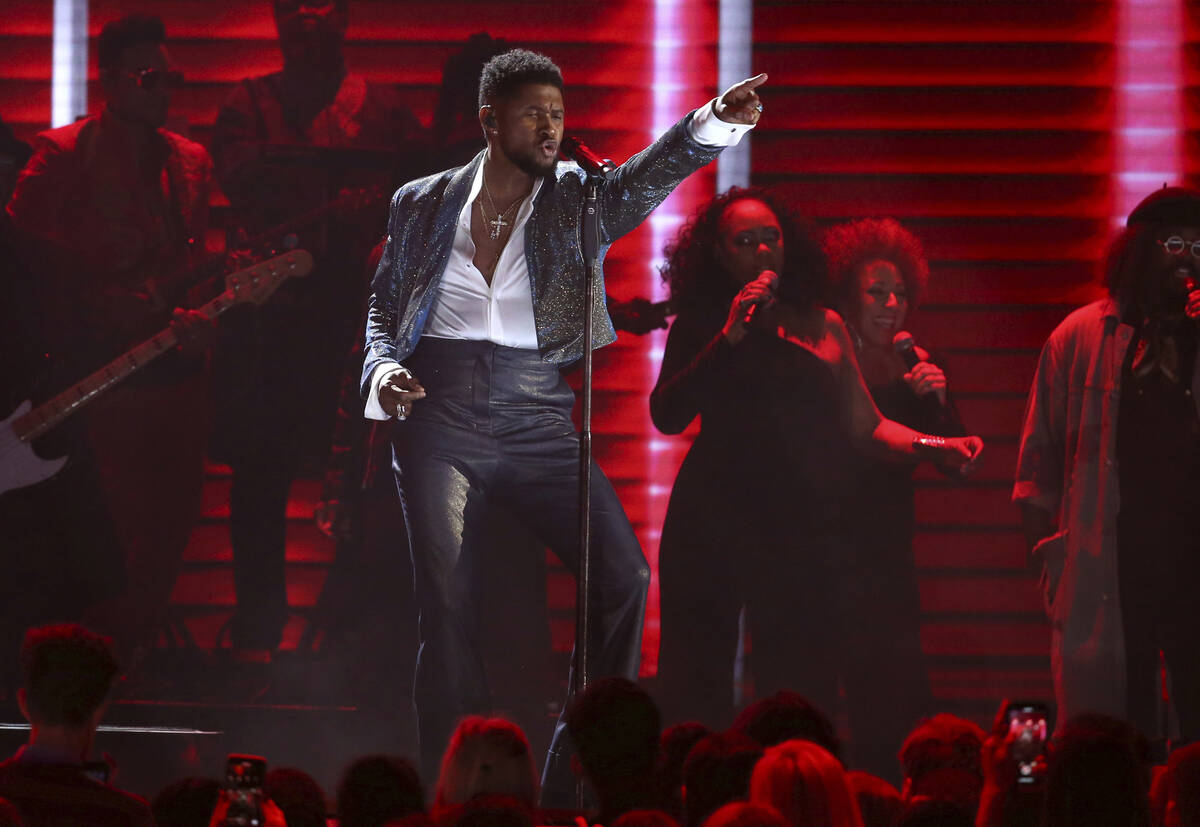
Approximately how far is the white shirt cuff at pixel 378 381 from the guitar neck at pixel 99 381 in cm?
164

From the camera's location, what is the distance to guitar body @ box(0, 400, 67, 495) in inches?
209

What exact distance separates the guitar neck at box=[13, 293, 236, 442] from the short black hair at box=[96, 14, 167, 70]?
109cm

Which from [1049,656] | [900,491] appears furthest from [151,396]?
[1049,656]

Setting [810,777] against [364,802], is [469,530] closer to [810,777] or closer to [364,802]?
[364,802]

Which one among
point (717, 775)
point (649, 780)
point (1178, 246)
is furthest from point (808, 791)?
point (1178, 246)

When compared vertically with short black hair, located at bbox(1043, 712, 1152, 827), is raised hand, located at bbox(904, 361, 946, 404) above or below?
above

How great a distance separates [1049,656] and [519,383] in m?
2.60

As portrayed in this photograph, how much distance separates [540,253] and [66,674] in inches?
70.5

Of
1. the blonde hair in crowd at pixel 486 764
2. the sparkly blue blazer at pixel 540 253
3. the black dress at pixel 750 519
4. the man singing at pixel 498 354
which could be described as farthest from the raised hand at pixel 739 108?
the blonde hair in crowd at pixel 486 764

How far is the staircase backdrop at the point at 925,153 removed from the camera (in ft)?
18.1

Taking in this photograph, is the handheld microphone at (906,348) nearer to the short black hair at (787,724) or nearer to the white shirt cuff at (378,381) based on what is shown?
the white shirt cuff at (378,381)

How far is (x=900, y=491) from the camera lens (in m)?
4.98

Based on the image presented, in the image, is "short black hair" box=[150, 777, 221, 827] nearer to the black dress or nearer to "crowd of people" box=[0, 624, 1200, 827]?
"crowd of people" box=[0, 624, 1200, 827]

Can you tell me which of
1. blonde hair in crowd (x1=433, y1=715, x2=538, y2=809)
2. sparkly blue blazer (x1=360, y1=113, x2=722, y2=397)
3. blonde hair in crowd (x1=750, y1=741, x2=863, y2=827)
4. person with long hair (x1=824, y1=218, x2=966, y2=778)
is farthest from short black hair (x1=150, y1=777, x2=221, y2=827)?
person with long hair (x1=824, y1=218, x2=966, y2=778)
